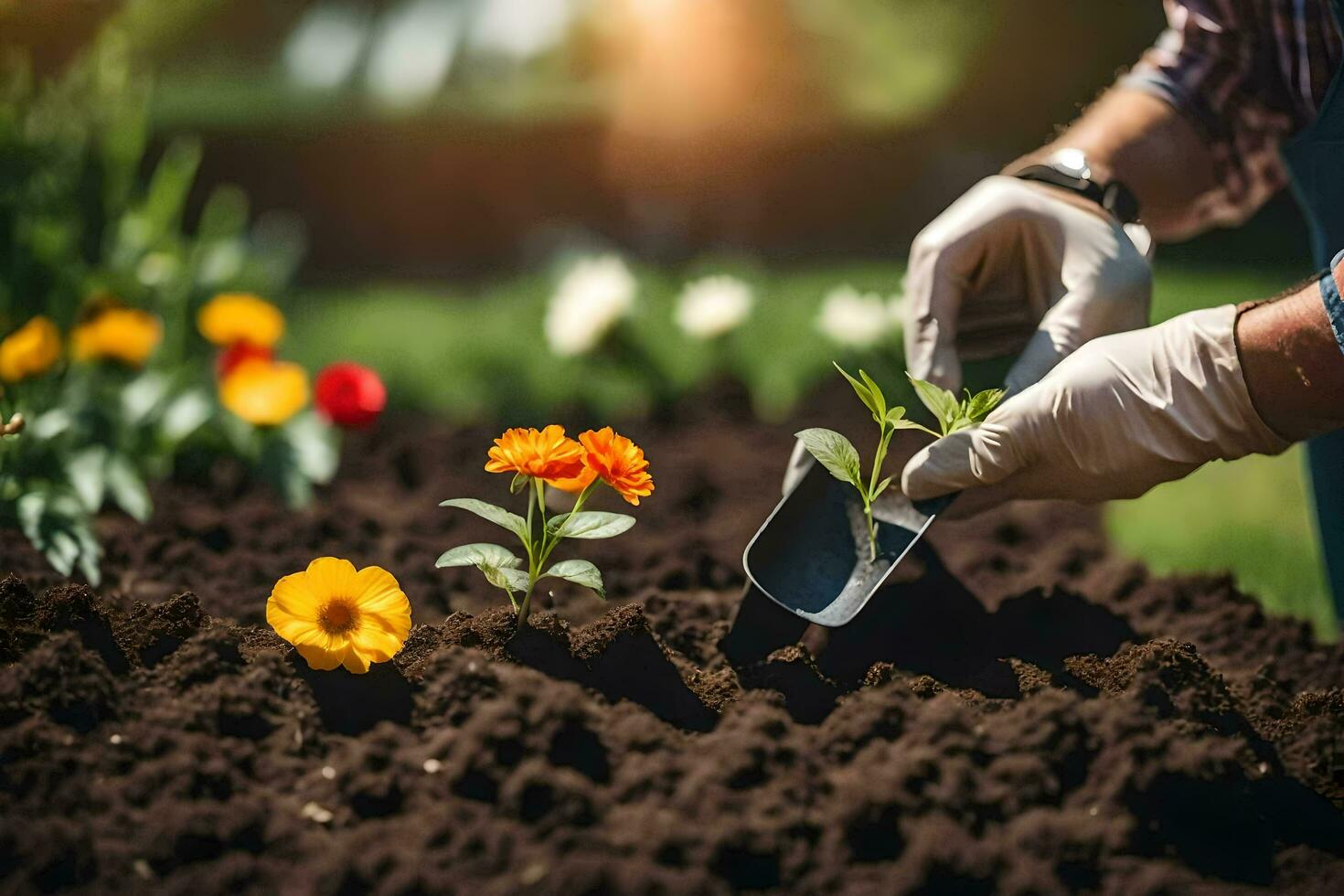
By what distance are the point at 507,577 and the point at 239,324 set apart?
4.44ft

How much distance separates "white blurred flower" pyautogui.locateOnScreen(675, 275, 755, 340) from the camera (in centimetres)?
311

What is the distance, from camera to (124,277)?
2686 mm

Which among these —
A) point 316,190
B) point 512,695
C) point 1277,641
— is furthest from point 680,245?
point 512,695

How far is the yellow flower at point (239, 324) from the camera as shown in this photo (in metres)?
2.65

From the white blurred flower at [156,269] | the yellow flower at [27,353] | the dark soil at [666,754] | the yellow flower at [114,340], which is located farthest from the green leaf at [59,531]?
the white blurred flower at [156,269]

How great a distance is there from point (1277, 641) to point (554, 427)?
1.21 metres

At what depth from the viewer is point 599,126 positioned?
422 cm

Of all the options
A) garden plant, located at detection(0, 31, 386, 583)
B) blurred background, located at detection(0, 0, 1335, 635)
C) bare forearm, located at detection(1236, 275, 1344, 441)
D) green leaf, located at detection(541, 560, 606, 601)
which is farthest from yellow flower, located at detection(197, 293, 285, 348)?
bare forearm, located at detection(1236, 275, 1344, 441)

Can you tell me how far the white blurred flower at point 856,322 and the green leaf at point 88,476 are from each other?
5.29 ft

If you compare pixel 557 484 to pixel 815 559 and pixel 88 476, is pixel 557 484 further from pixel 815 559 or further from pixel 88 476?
pixel 88 476

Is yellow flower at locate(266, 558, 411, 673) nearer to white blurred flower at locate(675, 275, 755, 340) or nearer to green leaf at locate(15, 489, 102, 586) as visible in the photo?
green leaf at locate(15, 489, 102, 586)

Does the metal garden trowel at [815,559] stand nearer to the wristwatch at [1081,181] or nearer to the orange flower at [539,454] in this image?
the orange flower at [539,454]

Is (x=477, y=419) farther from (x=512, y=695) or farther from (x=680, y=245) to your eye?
(x=512, y=695)

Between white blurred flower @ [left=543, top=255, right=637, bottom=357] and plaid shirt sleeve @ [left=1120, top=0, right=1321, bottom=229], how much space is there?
1297mm
